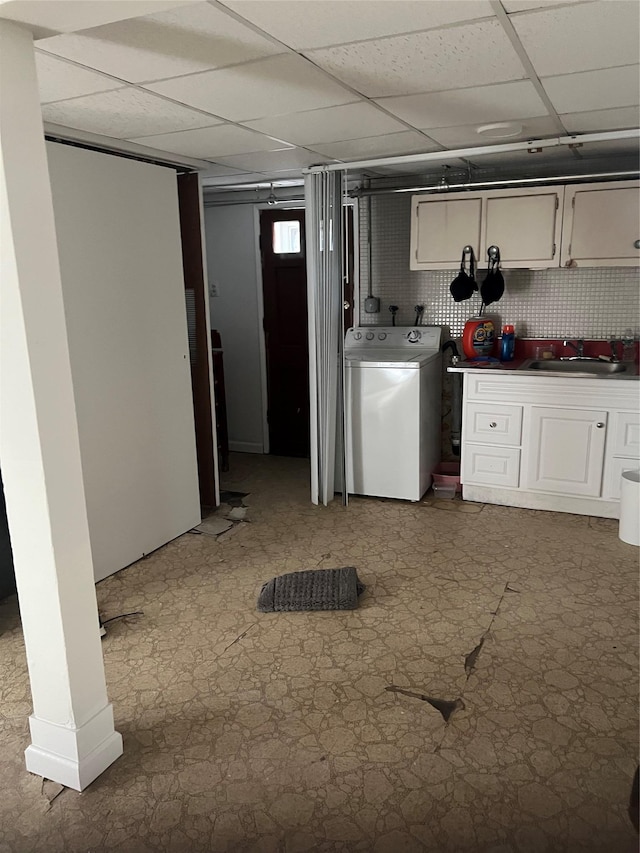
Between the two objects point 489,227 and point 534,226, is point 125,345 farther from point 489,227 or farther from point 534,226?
point 534,226

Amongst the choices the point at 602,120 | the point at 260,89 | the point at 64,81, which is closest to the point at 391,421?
the point at 602,120

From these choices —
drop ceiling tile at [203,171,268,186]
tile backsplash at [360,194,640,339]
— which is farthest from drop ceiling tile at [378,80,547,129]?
drop ceiling tile at [203,171,268,186]

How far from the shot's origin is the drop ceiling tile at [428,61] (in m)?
1.90

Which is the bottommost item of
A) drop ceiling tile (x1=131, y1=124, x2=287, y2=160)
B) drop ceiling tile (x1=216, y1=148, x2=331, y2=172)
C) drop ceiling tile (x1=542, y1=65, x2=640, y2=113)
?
drop ceiling tile (x1=131, y1=124, x2=287, y2=160)

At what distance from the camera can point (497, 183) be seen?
4.04 metres

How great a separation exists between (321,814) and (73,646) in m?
0.87

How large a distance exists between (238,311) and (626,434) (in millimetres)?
3141

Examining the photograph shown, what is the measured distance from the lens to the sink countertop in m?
3.75

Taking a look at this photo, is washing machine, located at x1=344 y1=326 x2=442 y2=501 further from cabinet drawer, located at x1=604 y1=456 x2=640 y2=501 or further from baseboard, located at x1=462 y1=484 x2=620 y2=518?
cabinet drawer, located at x1=604 y1=456 x2=640 y2=501

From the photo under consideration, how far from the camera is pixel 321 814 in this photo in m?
1.87

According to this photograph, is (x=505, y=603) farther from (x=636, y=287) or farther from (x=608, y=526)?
(x=636, y=287)

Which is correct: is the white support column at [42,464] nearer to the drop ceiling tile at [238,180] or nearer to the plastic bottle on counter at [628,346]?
the drop ceiling tile at [238,180]

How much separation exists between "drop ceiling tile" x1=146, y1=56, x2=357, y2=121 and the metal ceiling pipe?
1814 mm

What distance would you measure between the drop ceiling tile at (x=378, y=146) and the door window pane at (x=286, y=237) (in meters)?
1.40
